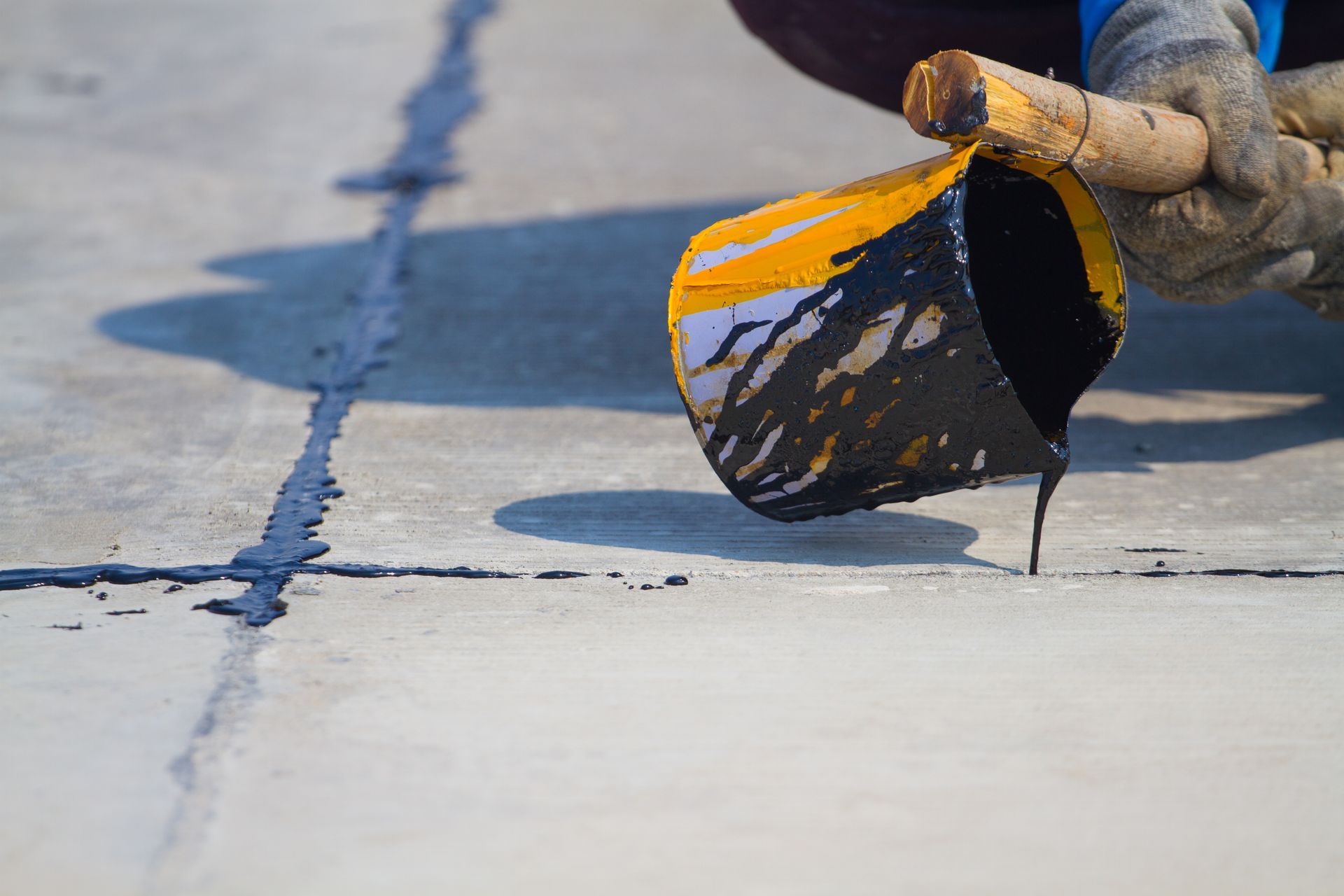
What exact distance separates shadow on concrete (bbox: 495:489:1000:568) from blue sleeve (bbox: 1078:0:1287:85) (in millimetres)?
1146

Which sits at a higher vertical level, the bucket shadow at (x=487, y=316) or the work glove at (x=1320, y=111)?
the work glove at (x=1320, y=111)

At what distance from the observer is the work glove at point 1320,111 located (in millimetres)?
2533

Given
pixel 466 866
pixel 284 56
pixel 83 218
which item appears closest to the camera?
pixel 466 866

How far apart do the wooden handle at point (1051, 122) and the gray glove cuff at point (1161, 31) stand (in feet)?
0.77

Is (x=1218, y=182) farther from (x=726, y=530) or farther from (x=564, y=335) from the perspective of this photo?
(x=564, y=335)

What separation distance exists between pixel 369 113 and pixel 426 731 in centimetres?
454

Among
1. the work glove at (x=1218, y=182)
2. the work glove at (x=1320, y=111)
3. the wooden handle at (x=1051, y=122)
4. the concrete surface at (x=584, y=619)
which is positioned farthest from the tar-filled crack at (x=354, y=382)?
the work glove at (x=1320, y=111)

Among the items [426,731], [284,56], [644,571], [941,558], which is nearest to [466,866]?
[426,731]

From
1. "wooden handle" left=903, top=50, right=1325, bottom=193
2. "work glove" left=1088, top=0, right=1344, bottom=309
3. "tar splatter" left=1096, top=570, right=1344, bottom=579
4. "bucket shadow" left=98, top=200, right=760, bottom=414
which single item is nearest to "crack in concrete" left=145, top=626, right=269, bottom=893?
"wooden handle" left=903, top=50, right=1325, bottom=193

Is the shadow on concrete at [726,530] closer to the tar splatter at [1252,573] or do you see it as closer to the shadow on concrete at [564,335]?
the tar splatter at [1252,573]

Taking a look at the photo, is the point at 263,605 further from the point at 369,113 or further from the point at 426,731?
the point at 369,113

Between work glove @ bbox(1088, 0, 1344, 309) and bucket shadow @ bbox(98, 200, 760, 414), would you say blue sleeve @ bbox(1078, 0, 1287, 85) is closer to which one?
work glove @ bbox(1088, 0, 1344, 309)

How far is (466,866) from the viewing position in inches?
54.4

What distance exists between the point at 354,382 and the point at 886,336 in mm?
1734
